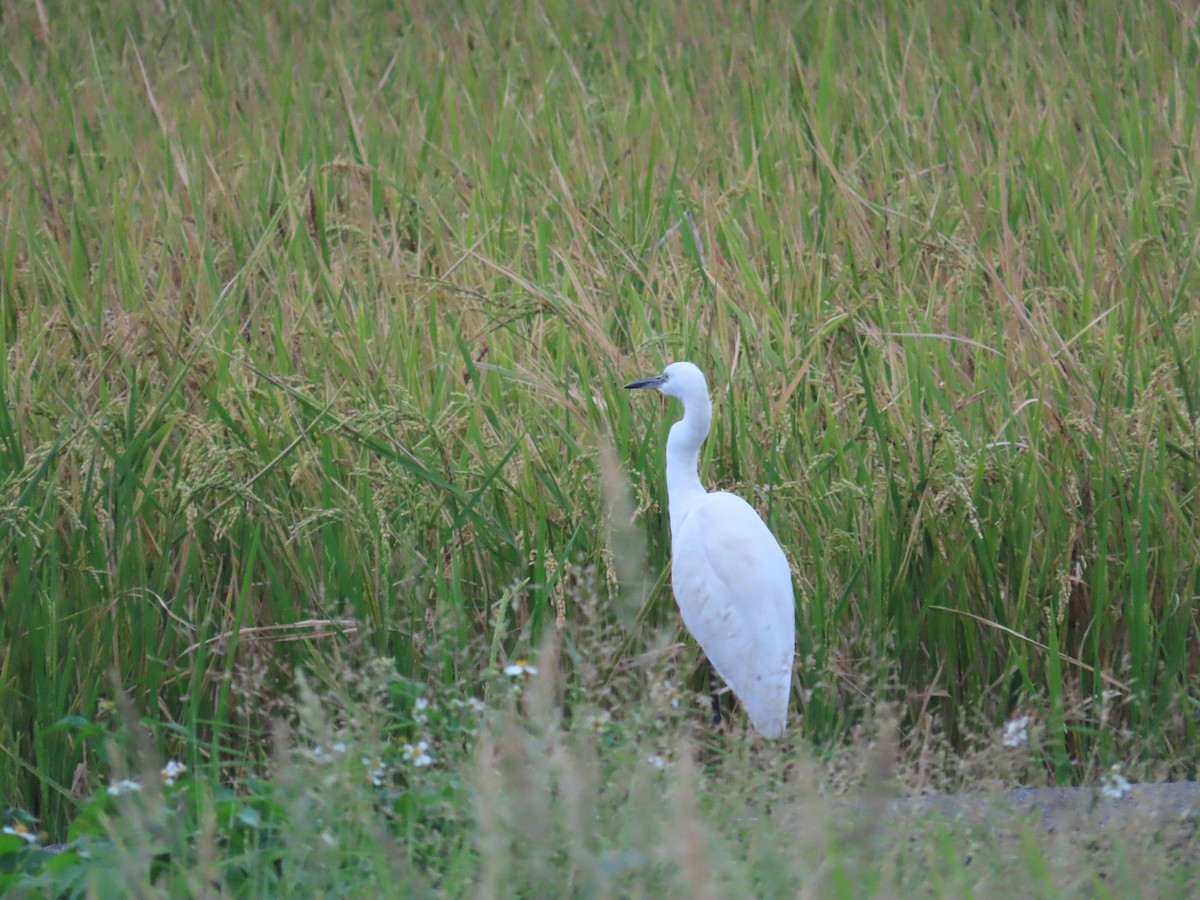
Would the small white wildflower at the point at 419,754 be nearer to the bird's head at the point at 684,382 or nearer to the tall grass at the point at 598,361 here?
the tall grass at the point at 598,361

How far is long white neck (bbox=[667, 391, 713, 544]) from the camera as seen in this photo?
7.75ft

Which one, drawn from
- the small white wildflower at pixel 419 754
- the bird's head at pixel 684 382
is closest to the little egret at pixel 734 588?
the bird's head at pixel 684 382

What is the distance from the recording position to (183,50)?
547cm

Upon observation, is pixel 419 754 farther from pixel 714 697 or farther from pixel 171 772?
pixel 714 697

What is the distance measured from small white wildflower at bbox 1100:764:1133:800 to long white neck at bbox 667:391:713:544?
0.75 metres

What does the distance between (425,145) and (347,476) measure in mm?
2040

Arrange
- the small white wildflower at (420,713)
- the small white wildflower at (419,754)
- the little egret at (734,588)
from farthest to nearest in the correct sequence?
the little egret at (734,588)
the small white wildflower at (420,713)
the small white wildflower at (419,754)

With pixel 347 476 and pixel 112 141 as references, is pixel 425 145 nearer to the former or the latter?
pixel 112 141

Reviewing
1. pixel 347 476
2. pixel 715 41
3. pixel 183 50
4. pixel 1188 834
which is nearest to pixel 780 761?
pixel 1188 834

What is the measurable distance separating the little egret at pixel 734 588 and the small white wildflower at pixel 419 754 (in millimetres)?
572

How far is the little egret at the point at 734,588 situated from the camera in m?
2.21

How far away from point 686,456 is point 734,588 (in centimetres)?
26

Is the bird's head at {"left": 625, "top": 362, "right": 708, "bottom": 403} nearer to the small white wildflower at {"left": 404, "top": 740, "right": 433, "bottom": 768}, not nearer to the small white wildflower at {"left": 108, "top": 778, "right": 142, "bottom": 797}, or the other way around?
the small white wildflower at {"left": 404, "top": 740, "right": 433, "bottom": 768}

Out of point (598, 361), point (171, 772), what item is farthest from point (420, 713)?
point (598, 361)
